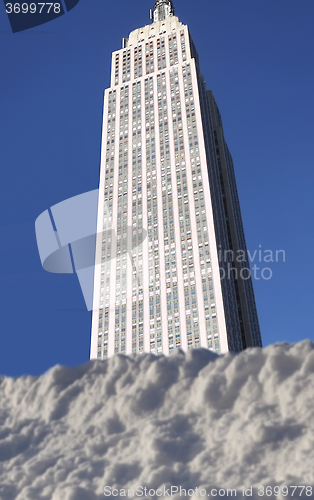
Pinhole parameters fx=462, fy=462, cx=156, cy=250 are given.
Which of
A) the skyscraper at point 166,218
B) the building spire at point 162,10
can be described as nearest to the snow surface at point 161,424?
the skyscraper at point 166,218

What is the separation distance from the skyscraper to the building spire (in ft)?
41.5

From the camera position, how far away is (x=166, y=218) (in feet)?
268

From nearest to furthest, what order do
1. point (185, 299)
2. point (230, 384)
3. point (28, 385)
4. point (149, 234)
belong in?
point (230, 384)
point (28, 385)
point (185, 299)
point (149, 234)

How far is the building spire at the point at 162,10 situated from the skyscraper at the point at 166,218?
1265 centimetres

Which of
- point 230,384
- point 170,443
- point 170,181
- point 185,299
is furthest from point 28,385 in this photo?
point 170,181

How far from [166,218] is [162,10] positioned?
240ft

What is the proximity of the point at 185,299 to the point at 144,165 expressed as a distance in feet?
102

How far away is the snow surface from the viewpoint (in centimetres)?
676

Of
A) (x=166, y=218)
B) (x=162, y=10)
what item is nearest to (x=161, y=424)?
(x=166, y=218)

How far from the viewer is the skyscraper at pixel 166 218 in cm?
7125

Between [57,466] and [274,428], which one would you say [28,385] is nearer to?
[57,466]

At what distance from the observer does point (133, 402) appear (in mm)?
7887

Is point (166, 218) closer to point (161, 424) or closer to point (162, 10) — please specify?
point (162, 10)

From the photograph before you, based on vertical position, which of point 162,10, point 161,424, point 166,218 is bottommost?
point 161,424
